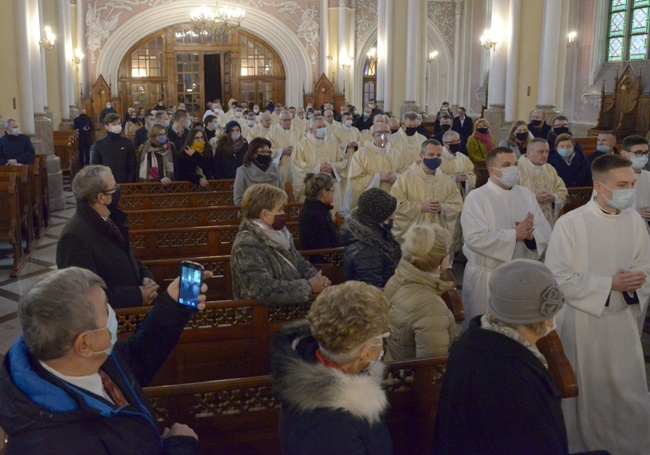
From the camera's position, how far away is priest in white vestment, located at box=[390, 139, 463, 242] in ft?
21.6

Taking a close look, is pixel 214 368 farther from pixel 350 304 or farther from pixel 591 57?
pixel 591 57

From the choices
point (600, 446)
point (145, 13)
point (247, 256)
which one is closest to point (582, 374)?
point (600, 446)

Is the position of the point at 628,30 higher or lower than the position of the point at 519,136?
higher

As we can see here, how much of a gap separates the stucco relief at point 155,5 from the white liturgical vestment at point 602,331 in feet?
78.7

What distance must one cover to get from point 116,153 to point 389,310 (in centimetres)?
633

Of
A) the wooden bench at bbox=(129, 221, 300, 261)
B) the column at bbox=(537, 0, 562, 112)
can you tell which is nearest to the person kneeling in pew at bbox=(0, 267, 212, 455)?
the wooden bench at bbox=(129, 221, 300, 261)

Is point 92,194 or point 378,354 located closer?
point 378,354

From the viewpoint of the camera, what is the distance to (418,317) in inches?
128

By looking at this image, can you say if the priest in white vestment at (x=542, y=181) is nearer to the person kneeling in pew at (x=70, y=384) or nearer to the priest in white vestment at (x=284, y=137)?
the priest in white vestment at (x=284, y=137)

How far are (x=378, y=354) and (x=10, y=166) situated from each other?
8.75 metres

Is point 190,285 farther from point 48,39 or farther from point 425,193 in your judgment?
point 48,39

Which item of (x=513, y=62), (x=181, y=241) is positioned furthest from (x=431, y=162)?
(x=513, y=62)

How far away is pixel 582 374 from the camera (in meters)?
3.93

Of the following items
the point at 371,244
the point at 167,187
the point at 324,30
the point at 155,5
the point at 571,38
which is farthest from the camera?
the point at 324,30
